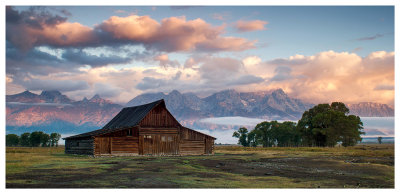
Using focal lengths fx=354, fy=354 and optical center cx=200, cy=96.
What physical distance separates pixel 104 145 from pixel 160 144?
9227 mm

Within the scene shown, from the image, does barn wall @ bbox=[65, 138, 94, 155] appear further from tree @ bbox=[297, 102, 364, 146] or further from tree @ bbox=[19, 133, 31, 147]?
tree @ bbox=[19, 133, 31, 147]

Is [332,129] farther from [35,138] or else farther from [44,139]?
[35,138]

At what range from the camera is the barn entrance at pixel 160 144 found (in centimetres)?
5572

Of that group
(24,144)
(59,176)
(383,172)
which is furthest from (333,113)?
(24,144)

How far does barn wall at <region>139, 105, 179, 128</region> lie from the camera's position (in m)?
56.1

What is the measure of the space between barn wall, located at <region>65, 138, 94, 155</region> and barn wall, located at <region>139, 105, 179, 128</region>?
8321 millimetres

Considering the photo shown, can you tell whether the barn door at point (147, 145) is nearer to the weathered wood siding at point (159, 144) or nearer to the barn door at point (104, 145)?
the weathered wood siding at point (159, 144)

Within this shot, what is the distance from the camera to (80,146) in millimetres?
58688

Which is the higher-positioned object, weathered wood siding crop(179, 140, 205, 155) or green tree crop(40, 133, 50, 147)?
weathered wood siding crop(179, 140, 205, 155)

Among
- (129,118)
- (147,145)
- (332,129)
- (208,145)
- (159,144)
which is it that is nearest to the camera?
(147,145)

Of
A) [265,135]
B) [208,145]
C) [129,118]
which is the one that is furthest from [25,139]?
[208,145]

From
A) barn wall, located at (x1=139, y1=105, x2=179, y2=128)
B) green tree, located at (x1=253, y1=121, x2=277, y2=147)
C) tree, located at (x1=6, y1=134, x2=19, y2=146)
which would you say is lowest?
tree, located at (x1=6, y1=134, x2=19, y2=146)

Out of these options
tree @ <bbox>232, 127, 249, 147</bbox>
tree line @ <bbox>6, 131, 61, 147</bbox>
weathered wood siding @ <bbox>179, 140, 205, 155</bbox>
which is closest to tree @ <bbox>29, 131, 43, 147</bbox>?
tree line @ <bbox>6, 131, 61, 147</bbox>
